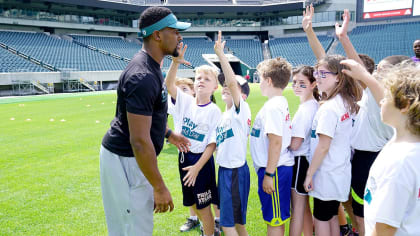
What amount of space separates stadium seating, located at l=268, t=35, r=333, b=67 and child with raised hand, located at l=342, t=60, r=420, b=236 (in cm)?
4499

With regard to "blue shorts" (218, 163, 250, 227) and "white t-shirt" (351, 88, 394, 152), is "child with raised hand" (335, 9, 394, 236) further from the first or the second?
"blue shorts" (218, 163, 250, 227)

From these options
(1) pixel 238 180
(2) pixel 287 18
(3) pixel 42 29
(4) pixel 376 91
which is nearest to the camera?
(4) pixel 376 91

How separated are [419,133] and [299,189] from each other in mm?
1882

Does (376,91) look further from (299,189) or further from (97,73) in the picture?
(97,73)

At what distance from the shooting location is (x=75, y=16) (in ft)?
Result: 148

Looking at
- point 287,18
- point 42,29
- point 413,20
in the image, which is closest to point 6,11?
point 42,29

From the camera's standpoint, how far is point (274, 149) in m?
2.99

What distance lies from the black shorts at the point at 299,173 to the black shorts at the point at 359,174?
472mm

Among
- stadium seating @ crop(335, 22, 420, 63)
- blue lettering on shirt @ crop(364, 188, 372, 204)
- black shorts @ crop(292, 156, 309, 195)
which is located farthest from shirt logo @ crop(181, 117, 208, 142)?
stadium seating @ crop(335, 22, 420, 63)

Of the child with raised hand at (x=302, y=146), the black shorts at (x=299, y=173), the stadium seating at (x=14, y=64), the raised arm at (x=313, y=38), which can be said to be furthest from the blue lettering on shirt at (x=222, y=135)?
the stadium seating at (x=14, y=64)

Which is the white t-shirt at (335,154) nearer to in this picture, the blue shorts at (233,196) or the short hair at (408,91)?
the blue shorts at (233,196)

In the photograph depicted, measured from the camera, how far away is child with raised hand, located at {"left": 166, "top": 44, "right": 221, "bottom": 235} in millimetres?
3398

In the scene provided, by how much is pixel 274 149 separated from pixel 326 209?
32.4 inches

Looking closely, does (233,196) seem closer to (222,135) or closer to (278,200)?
(278,200)
